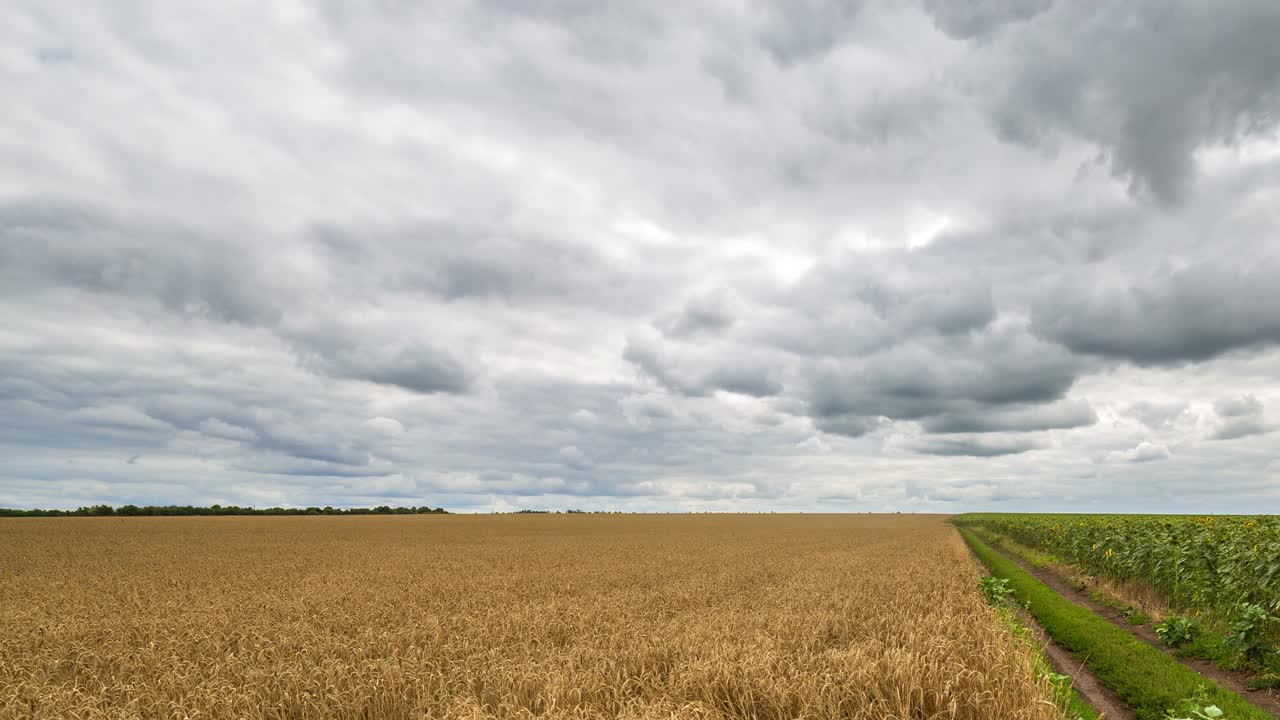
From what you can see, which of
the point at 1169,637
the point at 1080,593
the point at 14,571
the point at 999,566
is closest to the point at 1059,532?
the point at 999,566

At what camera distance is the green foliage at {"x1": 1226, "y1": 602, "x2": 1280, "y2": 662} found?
12883 mm

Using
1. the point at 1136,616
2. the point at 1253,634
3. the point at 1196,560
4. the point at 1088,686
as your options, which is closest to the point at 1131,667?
the point at 1088,686

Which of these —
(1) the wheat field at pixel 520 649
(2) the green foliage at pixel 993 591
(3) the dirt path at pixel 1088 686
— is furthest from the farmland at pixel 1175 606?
(1) the wheat field at pixel 520 649

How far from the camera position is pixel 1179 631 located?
15.2 meters

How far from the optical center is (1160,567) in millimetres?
19734

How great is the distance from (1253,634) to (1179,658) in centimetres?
174

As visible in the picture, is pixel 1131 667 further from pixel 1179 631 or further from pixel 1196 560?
pixel 1196 560

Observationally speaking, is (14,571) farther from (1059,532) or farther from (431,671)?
(1059,532)

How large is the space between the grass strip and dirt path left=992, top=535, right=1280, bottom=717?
346mm

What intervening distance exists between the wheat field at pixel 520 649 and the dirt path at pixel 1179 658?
154 inches

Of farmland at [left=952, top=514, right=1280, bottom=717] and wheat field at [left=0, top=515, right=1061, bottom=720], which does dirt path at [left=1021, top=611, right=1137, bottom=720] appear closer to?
farmland at [left=952, top=514, right=1280, bottom=717]

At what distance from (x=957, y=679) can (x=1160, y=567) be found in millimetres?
17377

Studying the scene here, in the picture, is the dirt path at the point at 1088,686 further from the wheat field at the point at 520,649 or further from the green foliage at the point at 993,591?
the wheat field at the point at 520,649

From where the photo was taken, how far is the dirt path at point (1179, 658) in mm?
11625
